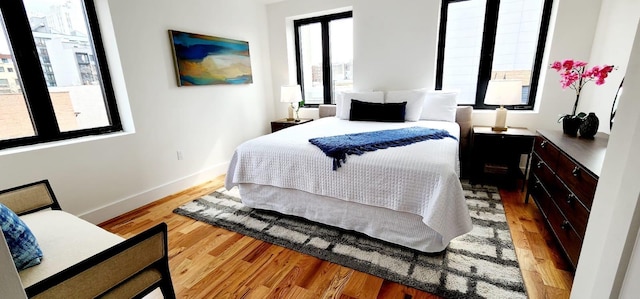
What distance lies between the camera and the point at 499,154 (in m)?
2.86

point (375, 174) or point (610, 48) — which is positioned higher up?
point (610, 48)

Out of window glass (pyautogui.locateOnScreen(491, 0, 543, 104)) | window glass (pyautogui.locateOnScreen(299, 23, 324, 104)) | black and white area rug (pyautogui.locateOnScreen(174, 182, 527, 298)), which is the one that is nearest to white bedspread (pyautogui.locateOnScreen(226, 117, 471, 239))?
black and white area rug (pyautogui.locateOnScreen(174, 182, 527, 298))

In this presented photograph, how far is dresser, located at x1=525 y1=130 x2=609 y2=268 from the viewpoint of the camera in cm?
138

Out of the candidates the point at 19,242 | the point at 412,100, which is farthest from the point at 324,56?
the point at 19,242

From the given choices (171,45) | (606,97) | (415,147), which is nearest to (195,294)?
(415,147)

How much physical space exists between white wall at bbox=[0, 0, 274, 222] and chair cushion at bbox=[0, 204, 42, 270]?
1294 millimetres

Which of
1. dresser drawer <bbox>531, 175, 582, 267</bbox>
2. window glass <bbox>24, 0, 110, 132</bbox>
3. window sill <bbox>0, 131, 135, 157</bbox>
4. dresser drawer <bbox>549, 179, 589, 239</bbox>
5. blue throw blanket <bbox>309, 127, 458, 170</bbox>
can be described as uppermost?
window glass <bbox>24, 0, 110, 132</bbox>

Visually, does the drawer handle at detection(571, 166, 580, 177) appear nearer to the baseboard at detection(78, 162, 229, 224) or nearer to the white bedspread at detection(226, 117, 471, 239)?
the white bedspread at detection(226, 117, 471, 239)

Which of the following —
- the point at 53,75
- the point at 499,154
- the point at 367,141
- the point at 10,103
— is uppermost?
the point at 53,75

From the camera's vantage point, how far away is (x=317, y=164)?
2016mm

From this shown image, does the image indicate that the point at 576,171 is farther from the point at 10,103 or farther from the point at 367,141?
the point at 10,103

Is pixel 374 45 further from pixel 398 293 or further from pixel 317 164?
pixel 398 293

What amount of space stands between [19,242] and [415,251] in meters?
2.07

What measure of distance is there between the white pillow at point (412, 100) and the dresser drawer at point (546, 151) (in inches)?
46.0
